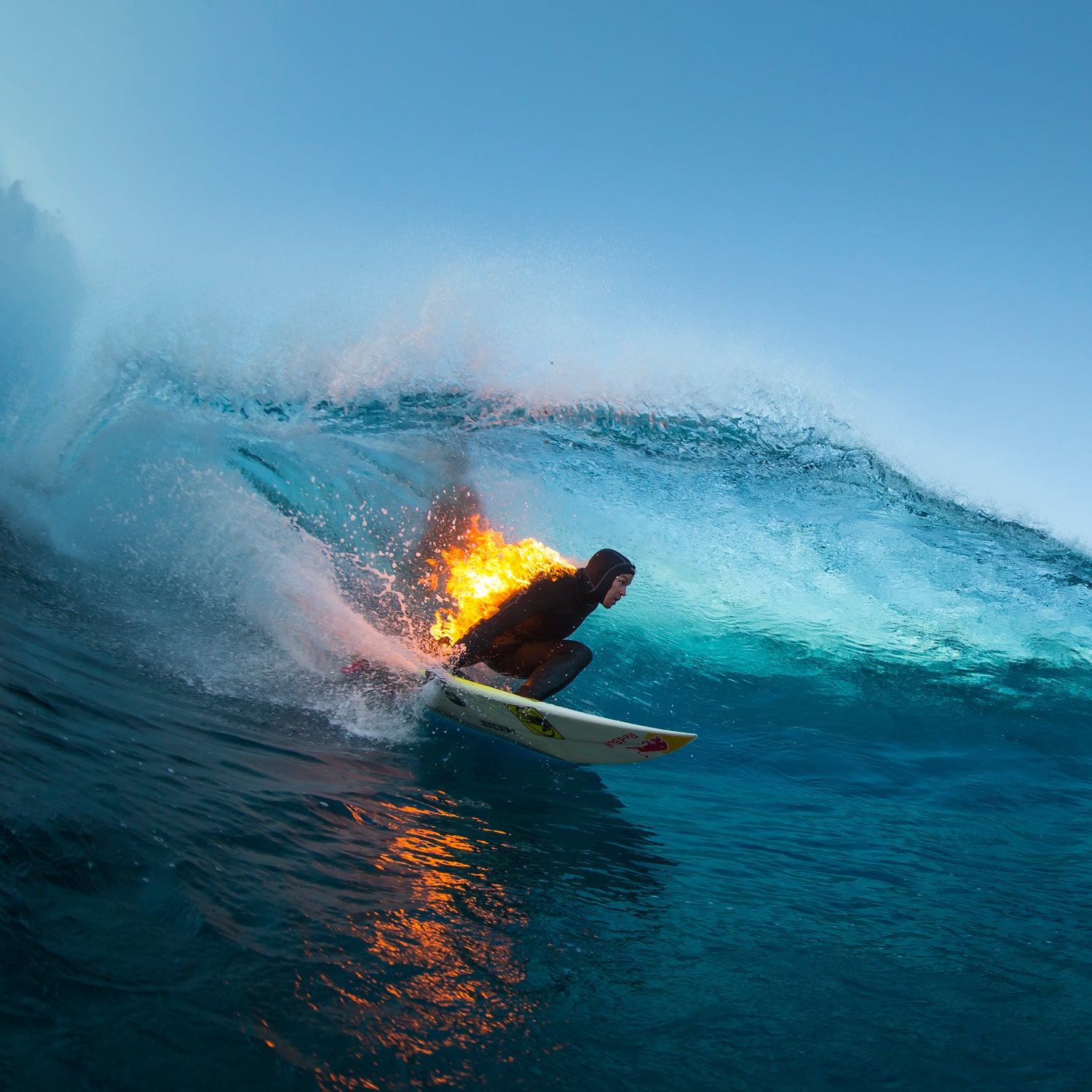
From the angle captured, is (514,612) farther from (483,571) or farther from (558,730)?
(483,571)

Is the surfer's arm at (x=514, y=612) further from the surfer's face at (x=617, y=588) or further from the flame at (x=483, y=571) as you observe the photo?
the surfer's face at (x=617, y=588)

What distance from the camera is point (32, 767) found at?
114 inches

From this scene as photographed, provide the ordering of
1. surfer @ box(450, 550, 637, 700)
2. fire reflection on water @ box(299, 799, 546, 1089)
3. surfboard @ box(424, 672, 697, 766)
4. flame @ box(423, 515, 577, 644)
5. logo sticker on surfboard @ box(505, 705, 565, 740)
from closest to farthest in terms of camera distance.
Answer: fire reflection on water @ box(299, 799, 546, 1089)
surfboard @ box(424, 672, 697, 766)
logo sticker on surfboard @ box(505, 705, 565, 740)
surfer @ box(450, 550, 637, 700)
flame @ box(423, 515, 577, 644)

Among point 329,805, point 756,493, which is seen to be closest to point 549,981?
point 329,805

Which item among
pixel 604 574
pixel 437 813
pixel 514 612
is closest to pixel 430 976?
pixel 437 813

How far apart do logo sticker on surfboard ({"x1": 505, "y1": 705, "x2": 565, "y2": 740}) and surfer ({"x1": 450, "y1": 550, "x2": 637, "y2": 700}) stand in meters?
0.29

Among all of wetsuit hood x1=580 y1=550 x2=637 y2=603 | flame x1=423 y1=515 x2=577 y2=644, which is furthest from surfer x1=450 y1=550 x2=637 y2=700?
flame x1=423 y1=515 x2=577 y2=644

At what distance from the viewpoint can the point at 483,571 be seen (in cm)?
812

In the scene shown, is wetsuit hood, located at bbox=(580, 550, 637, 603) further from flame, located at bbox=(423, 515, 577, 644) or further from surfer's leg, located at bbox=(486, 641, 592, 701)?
surfer's leg, located at bbox=(486, 641, 592, 701)

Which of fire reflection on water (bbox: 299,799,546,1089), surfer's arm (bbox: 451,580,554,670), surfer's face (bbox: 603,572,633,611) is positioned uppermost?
surfer's face (bbox: 603,572,633,611)

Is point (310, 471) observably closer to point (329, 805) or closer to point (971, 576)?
point (329, 805)

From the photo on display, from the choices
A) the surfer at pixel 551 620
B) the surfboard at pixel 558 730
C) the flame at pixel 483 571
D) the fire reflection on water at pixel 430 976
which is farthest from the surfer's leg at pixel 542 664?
the fire reflection on water at pixel 430 976

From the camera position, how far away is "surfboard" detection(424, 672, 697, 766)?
5246mm

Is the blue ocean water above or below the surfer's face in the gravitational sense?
below
